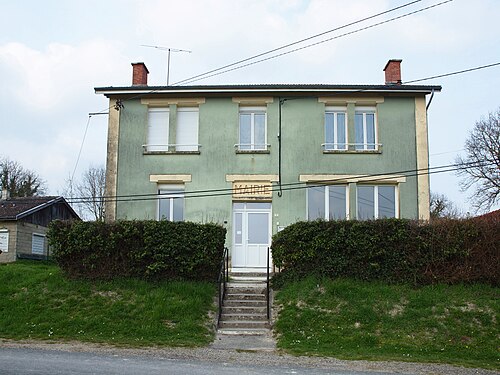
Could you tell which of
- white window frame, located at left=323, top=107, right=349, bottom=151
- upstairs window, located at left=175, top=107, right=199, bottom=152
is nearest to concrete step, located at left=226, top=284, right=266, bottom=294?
upstairs window, located at left=175, top=107, right=199, bottom=152

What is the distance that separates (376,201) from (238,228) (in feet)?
16.5

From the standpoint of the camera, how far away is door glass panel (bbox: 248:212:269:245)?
21.0 m

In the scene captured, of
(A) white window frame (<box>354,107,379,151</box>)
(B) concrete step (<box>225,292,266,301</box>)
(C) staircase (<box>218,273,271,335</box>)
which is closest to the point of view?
(C) staircase (<box>218,273,271,335</box>)

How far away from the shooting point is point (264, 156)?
70.0 ft

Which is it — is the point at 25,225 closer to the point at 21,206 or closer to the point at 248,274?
the point at 21,206

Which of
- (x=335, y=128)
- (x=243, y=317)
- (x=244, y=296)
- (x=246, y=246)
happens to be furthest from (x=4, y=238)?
(x=243, y=317)

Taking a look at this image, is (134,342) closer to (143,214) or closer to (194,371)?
(194,371)

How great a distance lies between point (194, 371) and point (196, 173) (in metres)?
12.1

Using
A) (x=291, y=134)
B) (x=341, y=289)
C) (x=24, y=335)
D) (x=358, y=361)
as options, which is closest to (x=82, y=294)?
(x=24, y=335)

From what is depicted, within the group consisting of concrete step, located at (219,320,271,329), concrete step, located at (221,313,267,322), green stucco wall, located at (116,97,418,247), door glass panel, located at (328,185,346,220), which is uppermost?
green stucco wall, located at (116,97,418,247)

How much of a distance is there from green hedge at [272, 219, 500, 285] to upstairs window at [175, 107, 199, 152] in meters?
6.89

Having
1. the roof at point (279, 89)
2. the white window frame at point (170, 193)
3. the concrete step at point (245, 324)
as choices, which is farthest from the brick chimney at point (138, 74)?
the concrete step at point (245, 324)

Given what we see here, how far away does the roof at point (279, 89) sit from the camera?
834 inches

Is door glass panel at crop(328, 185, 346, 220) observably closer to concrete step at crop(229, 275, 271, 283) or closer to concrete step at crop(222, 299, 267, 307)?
concrete step at crop(229, 275, 271, 283)
